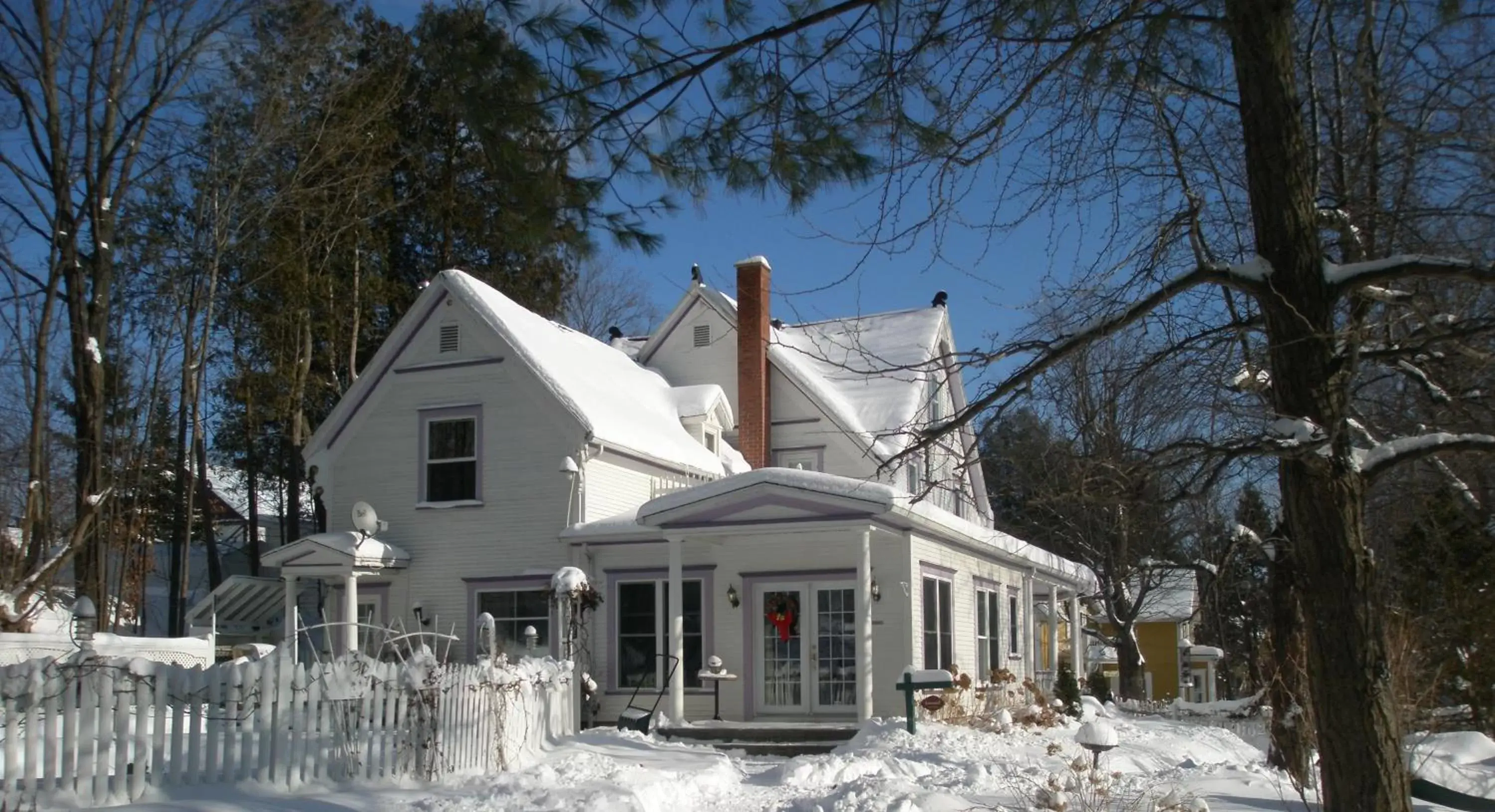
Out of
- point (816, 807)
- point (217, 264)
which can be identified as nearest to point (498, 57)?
point (816, 807)

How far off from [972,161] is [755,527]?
431 inches

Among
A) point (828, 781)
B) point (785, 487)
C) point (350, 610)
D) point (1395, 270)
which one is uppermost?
point (1395, 270)

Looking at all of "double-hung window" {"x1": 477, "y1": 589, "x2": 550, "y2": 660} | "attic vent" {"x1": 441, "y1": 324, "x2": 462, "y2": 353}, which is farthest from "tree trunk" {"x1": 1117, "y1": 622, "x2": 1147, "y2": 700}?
"attic vent" {"x1": 441, "y1": 324, "x2": 462, "y2": 353}

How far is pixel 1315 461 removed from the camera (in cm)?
621

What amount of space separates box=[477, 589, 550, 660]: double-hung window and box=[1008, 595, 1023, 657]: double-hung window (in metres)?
9.24

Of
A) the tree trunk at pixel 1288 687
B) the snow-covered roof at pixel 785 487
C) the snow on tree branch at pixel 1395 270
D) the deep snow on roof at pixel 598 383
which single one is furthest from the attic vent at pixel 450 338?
the snow on tree branch at pixel 1395 270

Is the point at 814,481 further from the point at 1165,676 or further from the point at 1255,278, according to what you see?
the point at 1165,676

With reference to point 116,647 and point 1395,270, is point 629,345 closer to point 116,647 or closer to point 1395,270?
point 116,647

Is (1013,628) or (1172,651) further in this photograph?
(1172,651)

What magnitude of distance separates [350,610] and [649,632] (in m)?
4.53

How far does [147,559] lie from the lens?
32469mm

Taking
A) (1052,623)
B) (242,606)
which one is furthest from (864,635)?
(242,606)

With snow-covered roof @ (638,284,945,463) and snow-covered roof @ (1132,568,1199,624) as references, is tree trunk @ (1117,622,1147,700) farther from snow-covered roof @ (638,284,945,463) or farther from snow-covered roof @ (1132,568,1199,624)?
snow-covered roof @ (638,284,945,463)

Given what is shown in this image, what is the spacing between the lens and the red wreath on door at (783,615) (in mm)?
19000
